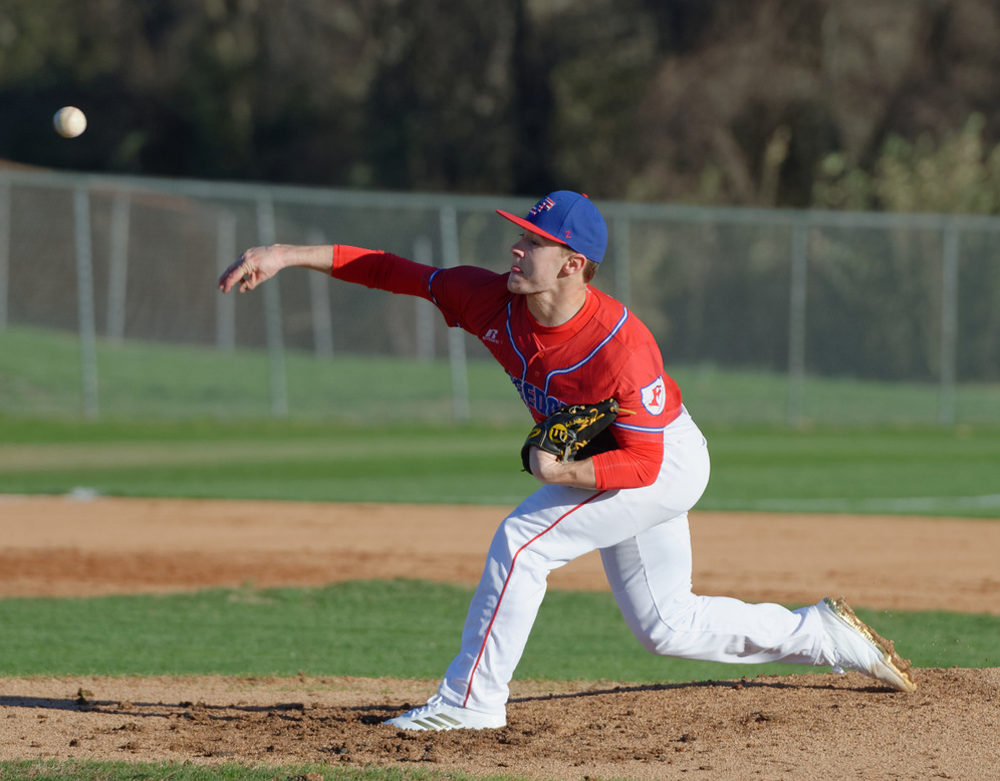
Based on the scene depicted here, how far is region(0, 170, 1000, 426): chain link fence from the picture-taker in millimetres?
17156

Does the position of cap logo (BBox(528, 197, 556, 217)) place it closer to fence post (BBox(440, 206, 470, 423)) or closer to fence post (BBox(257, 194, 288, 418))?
fence post (BBox(257, 194, 288, 418))

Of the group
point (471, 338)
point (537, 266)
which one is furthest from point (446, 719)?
point (471, 338)

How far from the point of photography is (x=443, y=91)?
36.1 metres

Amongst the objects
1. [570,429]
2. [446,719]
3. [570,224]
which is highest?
[570,224]

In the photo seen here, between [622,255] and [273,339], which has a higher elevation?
[622,255]

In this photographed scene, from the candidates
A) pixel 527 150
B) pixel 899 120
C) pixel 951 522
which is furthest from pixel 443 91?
pixel 951 522

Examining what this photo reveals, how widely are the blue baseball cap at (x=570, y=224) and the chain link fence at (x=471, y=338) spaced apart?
12.4 meters

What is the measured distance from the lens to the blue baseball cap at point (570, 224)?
13.1ft

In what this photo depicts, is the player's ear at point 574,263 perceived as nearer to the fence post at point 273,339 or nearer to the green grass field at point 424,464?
the green grass field at point 424,464

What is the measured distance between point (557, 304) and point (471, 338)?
14040mm

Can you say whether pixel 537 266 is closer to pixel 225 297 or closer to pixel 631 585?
pixel 631 585

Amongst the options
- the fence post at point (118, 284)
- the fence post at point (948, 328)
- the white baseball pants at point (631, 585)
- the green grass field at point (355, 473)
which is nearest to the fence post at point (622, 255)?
the green grass field at point (355, 473)

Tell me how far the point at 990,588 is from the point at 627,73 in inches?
1097

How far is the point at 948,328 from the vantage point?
679 inches
